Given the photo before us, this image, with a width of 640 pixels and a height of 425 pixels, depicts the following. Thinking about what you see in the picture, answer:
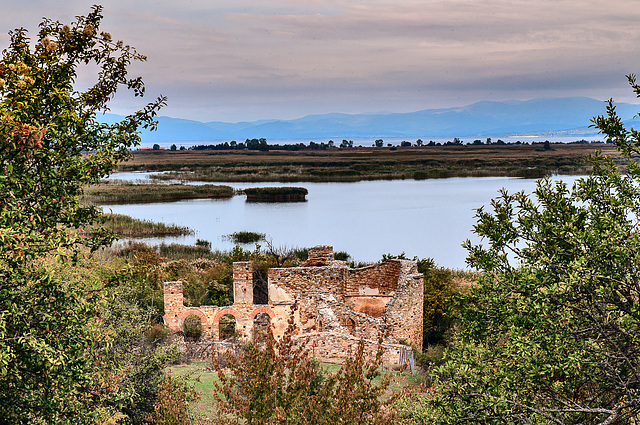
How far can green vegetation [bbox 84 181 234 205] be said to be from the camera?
2525 inches

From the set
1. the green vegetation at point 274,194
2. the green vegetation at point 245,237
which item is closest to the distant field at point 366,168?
the green vegetation at point 274,194

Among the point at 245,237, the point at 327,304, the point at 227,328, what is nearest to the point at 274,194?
the point at 245,237

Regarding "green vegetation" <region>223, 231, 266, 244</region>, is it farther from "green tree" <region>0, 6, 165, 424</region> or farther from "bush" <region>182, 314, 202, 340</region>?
"green tree" <region>0, 6, 165, 424</region>

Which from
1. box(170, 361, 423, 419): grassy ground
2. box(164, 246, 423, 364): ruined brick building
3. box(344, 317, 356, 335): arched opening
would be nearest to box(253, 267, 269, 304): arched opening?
box(164, 246, 423, 364): ruined brick building

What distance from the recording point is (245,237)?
44.9 m

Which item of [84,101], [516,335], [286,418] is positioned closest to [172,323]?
[84,101]

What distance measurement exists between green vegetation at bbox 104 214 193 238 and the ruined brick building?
85.7 feet

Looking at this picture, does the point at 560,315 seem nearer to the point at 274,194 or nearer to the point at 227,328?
the point at 227,328

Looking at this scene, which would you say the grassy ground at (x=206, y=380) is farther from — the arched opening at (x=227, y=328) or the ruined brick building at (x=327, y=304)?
the arched opening at (x=227, y=328)

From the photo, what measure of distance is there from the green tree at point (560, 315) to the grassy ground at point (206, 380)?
4.05 m

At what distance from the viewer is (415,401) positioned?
7738mm

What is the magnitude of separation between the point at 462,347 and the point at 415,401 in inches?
46.9

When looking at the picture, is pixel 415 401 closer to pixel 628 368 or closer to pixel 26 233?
pixel 628 368

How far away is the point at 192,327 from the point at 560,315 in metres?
13.7
